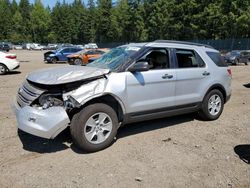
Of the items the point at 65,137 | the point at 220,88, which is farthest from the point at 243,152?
the point at 65,137

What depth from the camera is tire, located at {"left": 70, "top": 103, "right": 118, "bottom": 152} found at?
505 cm

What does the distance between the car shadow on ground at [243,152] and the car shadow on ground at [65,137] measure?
1688mm

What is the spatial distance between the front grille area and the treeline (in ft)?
159

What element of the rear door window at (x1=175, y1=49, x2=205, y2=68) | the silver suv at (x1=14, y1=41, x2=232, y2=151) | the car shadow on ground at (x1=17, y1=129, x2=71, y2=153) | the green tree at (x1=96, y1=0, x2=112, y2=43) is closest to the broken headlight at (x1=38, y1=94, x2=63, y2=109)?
the silver suv at (x1=14, y1=41, x2=232, y2=151)

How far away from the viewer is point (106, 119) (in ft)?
17.6

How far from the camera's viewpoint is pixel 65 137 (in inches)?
236

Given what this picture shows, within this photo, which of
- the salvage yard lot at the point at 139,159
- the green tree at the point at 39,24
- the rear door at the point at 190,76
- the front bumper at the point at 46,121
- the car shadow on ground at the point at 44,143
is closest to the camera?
the salvage yard lot at the point at 139,159

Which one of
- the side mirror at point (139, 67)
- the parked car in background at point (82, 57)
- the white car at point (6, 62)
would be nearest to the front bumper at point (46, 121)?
the side mirror at point (139, 67)

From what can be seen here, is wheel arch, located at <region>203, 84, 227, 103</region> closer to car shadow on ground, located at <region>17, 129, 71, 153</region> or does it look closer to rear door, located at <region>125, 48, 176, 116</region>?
rear door, located at <region>125, 48, 176, 116</region>

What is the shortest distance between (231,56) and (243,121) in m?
23.1

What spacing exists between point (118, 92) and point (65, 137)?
4.71ft

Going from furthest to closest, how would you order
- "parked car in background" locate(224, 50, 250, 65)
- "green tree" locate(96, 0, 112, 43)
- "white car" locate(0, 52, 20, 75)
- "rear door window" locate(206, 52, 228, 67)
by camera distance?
"green tree" locate(96, 0, 112, 43) < "parked car in background" locate(224, 50, 250, 65) < "white car" locate(0, 52, 20, 75) < "rear door window" locate(206, 52, 228, 67)

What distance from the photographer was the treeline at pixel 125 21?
54.0 meters

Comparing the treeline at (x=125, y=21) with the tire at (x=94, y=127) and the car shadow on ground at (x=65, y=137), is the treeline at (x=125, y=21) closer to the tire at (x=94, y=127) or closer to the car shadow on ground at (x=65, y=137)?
the car shadow on ground at (x=65, y=137)
